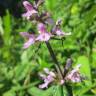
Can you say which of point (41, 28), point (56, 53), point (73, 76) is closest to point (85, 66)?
point (56, 53)

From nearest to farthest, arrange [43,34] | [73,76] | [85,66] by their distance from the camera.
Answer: [43,34] → [73,76] → [85,66]

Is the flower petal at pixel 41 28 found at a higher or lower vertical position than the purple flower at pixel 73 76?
higher

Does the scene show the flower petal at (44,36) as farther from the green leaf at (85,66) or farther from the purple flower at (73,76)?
the green leaf at (85,66)

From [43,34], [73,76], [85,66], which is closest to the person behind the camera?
[43,34]

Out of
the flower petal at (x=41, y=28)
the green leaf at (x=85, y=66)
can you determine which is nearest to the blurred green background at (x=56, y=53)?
the green leaf at (x=85, y=66)

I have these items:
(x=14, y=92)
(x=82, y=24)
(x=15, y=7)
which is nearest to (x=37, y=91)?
(x=14, y=92)

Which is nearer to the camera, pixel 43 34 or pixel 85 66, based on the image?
pixel 43 34

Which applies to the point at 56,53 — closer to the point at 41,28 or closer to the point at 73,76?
the point at 73,76

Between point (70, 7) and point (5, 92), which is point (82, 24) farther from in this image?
point (5, 92)

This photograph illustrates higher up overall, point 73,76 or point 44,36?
point 44,36
